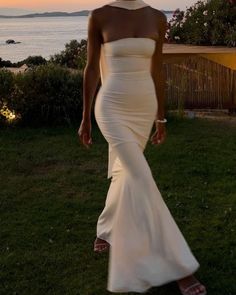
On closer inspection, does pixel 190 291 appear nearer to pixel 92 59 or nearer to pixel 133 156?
pixel 133 156

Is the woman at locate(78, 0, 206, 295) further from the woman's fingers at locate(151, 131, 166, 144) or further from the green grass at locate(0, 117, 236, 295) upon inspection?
the woman's fingers at locate(151, 131, 166, 144)

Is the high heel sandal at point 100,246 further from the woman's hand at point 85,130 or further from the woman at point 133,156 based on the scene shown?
the woman's hand at point 85,130

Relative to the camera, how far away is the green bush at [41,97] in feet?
30.6

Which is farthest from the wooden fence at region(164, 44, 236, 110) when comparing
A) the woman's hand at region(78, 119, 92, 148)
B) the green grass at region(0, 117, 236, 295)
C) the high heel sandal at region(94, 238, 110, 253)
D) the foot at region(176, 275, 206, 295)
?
the foot at region(176, 275, 206, 295)

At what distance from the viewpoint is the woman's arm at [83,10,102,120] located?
4.09 metres

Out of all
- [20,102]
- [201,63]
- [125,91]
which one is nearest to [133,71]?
[125,91]

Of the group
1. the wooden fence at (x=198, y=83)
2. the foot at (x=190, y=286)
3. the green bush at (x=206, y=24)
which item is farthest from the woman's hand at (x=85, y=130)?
the green bush at (x=206, y=24)

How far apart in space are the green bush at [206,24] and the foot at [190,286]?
9209 millimetres

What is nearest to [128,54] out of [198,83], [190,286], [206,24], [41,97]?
[190,286]

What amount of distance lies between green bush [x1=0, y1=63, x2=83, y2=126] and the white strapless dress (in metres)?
5.19

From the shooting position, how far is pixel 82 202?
6062 millimetres

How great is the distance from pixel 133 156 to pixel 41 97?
5503mm

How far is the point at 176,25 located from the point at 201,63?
4281 millimetres

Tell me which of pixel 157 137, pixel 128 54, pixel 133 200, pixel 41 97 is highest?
pixel 128 54
